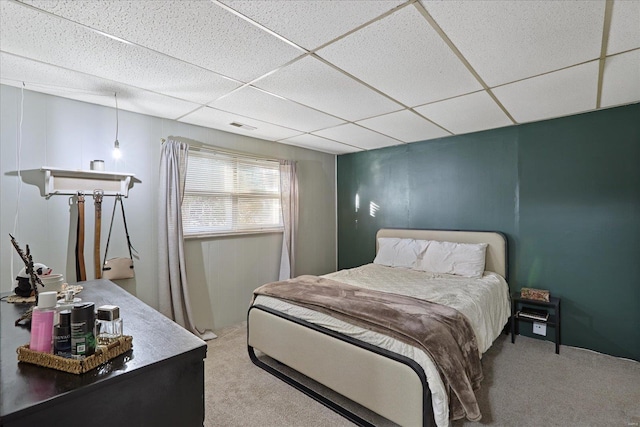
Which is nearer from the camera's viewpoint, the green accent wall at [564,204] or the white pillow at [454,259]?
the green accent wall at [564,204]

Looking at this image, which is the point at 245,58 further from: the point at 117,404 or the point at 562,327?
the point at 562,327

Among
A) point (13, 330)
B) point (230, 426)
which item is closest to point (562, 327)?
point (230, 426)

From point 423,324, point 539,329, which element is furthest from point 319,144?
point 539,329

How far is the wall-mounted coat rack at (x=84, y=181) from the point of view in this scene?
8.14 feet

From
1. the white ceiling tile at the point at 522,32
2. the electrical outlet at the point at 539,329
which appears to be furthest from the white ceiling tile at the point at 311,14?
the electrical outlet at the point at 539,329

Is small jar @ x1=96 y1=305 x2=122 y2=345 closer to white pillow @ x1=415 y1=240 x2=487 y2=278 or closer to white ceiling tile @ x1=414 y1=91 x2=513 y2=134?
white ceiling tile @ x1=414 y1=91 x2=513 y2=134

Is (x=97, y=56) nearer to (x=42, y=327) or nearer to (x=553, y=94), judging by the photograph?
(x=42, y=327)

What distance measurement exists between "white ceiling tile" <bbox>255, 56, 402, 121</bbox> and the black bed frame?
1.89 metres

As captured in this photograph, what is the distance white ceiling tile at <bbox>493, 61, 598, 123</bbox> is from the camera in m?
2.20

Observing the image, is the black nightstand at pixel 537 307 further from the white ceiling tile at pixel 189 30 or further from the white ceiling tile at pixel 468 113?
the white ceiling tile at pixel 189 30

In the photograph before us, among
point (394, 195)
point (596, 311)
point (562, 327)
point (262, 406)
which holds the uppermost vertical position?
point (394, 195)

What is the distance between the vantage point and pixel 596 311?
9.87 feet

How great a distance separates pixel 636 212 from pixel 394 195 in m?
2.55

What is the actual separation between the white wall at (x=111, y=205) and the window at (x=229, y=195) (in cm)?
16
